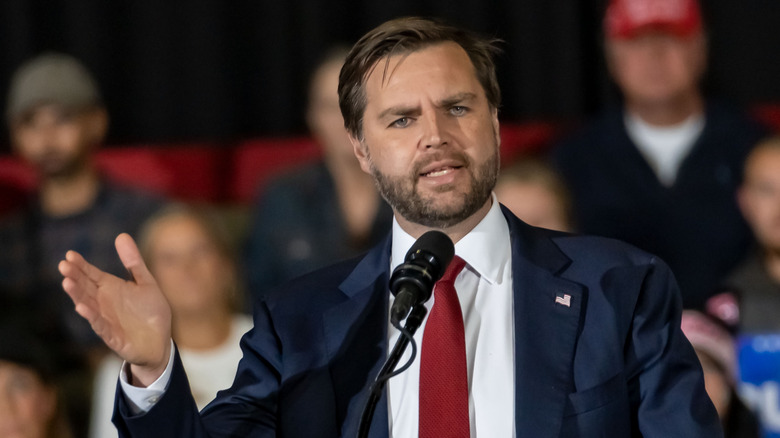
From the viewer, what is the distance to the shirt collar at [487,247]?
5.63 feet

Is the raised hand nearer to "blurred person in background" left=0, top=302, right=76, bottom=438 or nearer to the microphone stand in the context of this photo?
the microphone stand

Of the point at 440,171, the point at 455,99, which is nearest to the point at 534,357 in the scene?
the point at 440,171

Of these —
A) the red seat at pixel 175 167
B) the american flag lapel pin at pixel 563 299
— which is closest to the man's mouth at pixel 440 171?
the american flag lapel pin at pixel 563 299

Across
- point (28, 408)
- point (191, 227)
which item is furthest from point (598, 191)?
point (28, 408)

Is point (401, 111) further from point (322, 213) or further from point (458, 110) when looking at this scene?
point (322, 213)

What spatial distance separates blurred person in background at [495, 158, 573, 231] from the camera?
3.14m

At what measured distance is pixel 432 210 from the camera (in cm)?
→ 170

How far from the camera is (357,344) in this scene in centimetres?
166

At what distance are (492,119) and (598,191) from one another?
167cm

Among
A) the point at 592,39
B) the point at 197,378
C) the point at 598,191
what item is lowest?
the point at 197,378

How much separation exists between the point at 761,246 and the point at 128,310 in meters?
2.10

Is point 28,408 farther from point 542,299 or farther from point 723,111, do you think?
point 723,111

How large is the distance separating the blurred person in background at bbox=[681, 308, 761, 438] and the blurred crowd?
0.25 feet

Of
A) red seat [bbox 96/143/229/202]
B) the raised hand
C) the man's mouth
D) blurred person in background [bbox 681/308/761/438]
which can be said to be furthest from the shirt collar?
red seat [bbox 96/143/229/202]
